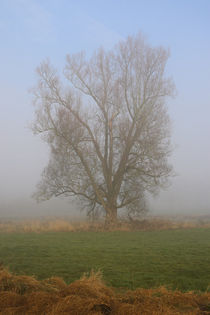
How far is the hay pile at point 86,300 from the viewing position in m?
4.36

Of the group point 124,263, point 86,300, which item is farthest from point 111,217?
point 86,300

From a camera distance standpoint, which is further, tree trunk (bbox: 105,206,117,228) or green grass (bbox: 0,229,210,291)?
tree trunk (bbox: 105,206,117,228)

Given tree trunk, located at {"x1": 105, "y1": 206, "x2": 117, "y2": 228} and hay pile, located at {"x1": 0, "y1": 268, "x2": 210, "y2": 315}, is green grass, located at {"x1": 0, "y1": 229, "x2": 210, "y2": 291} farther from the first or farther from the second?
tree trunk, located at {"x1": 105, "y1": 206, "x2": 117, "y2": 228}

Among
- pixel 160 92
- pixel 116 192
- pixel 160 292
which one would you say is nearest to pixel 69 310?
pixel 160 292

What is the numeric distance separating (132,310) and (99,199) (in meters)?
19.0

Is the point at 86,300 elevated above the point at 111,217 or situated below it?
below

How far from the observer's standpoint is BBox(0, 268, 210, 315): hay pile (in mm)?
4363

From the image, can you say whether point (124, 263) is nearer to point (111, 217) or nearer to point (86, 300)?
point (86, 300)

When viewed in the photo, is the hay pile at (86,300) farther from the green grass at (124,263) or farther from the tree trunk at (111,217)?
the tree trunk at (111,217)

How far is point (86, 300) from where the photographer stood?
462 cm

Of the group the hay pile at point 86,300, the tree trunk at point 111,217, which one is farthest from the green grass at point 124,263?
the tree trunk at point 111,217

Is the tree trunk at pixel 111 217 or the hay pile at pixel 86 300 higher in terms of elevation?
the tree trunk at pixel 111 217

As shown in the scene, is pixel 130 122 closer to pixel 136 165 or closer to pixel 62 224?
pixel 136 165

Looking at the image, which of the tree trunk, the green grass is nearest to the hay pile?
the green grass
